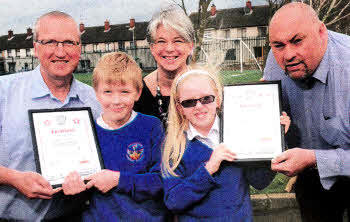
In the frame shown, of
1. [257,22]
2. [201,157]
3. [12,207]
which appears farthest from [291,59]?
[257,22]

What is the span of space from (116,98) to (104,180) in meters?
0.51

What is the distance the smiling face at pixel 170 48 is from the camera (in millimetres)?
2660

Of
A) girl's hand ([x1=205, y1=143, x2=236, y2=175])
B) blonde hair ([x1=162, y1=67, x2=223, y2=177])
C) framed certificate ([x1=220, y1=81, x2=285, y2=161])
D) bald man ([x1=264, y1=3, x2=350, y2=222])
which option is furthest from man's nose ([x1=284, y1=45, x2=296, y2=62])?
girl's hand ([x1=205, y1=143, x2=236, y2=175])

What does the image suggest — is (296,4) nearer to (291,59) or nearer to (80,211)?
(291,59)

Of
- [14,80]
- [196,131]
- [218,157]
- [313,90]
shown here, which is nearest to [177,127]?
[196,131]

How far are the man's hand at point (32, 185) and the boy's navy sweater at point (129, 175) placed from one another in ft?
1.05

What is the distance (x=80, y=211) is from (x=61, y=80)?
0.91m

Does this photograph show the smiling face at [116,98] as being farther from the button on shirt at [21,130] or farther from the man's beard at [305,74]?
the man's beard at [305,74]

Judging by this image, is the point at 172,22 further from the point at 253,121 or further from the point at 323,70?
the point at 323,70

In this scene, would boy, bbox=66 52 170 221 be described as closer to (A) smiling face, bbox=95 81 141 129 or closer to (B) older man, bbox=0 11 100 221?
(A) smiling face, bbox=95 81 141 129

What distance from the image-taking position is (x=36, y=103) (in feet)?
7.46

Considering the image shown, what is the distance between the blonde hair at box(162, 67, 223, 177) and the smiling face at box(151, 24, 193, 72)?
1.48 ft

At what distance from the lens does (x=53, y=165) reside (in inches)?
80.7

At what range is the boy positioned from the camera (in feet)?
7.18
